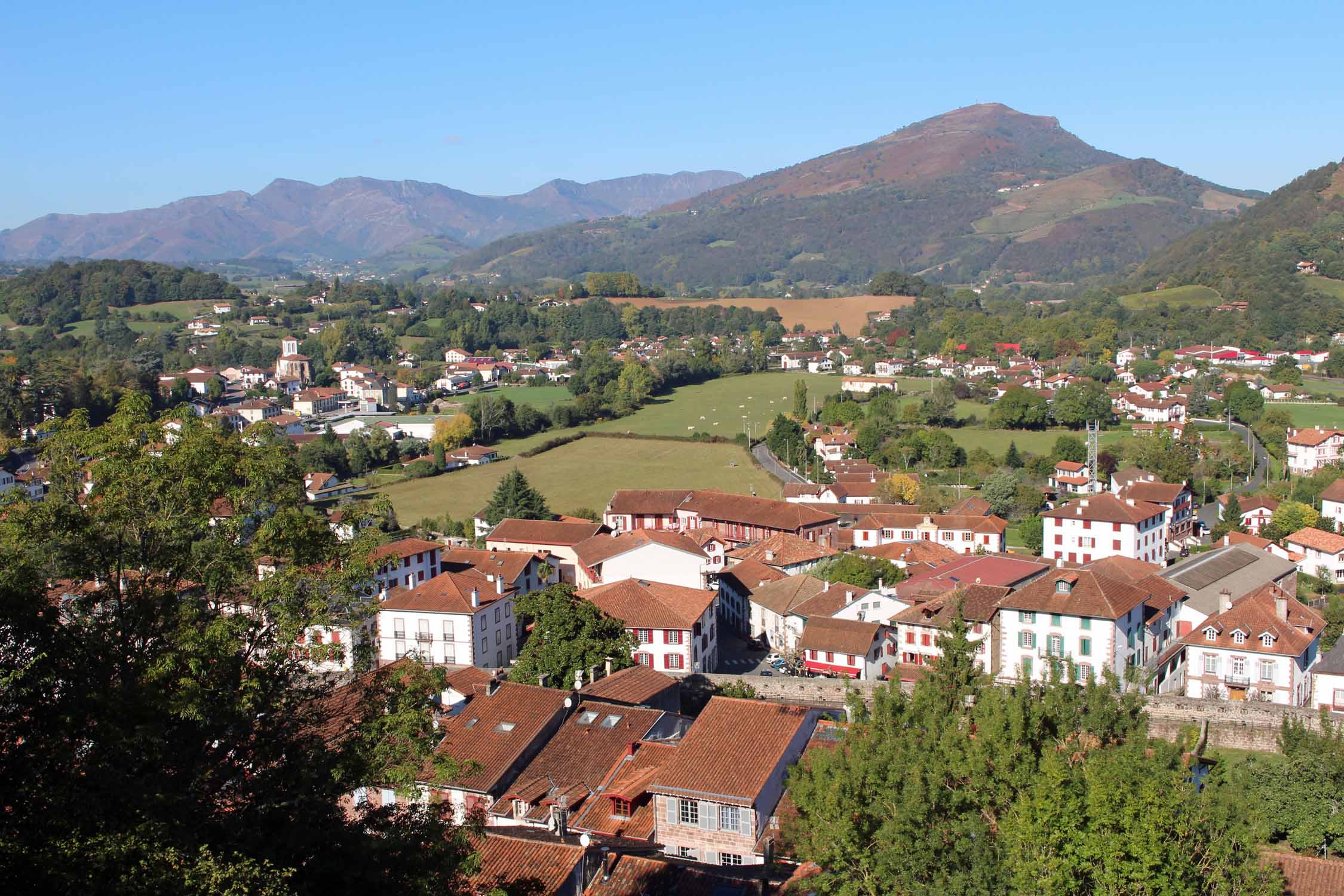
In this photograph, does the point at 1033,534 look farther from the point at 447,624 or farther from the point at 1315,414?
the point at 1315,414

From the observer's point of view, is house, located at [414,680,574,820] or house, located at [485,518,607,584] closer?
house, located at [414,680,574,820]

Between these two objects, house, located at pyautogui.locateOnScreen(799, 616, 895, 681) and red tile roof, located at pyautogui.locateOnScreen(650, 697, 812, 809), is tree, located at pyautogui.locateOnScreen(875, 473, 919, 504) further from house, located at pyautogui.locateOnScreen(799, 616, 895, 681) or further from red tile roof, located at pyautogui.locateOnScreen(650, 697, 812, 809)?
red tile roof, located at pyautogui.locateOnScreen(650, 697, 812, 809)

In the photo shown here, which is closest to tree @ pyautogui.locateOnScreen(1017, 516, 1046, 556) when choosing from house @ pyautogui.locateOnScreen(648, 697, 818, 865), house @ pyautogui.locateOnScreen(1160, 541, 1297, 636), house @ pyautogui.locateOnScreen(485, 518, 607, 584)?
house @ pyautogui.locateOnScreen(1160, 541, 1297, 636)

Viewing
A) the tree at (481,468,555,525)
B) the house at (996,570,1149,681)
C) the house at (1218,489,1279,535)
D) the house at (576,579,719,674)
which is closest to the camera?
the house at (996,570,1149,681)

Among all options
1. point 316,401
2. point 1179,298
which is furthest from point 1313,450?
point 1179,298

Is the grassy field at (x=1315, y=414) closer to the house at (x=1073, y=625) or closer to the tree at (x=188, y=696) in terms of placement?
the house at (x=1073, y=625)

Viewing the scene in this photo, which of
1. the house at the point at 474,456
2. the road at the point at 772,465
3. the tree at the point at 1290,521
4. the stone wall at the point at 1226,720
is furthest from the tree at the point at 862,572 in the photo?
the house at the point at 474,456
